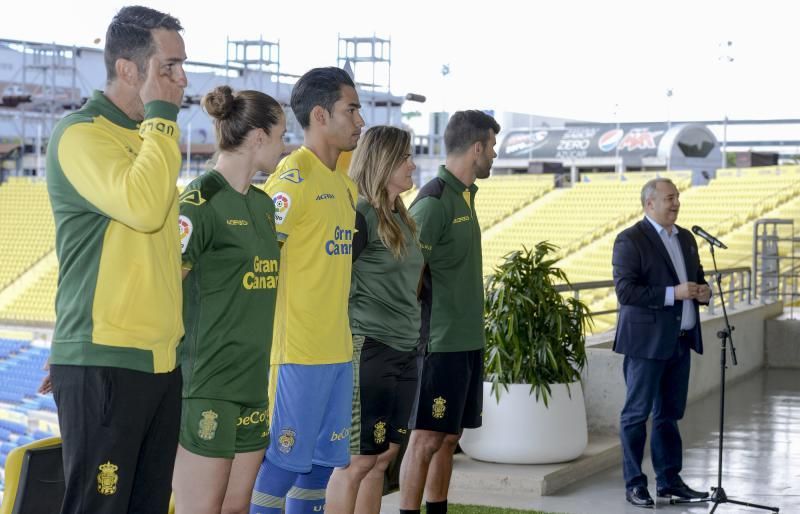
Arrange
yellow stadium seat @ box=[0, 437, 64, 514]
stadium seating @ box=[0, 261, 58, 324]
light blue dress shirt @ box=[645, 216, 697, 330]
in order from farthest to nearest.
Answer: stadium seating @ box=[0, 261, 58, 324]
light blue dress shirt @ box=[645, 216, 697, 330]
yellow stadium seat @ box=[0, 437, 64, 514]

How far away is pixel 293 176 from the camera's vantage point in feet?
9.71

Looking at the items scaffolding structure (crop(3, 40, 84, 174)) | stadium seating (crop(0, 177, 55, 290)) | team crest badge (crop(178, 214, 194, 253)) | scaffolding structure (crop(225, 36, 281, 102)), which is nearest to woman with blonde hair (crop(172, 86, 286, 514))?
team crest badge (crop(178, 214, 194, 253))

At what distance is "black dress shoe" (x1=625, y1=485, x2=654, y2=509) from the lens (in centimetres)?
517

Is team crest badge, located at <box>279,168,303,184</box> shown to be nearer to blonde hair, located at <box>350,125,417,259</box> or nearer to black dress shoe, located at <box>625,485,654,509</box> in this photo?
blonde hair, located at <box>350,125,417,259</box>

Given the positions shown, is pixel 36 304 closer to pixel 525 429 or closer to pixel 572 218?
pixel 572 218

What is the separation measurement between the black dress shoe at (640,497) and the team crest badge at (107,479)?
3.60 metres

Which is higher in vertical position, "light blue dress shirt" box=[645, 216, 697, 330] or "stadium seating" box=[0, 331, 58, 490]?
"light blue dress shirt" box=[645, 216, 697, 330]

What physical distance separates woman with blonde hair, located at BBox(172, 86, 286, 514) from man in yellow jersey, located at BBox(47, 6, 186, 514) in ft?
1.05

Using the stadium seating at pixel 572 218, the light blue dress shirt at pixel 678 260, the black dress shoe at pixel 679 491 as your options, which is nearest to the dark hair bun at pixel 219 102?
the light blue dress shirt at pixel 678 260

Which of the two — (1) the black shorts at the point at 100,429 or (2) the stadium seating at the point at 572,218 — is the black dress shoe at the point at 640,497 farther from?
(2) the stadium seating at the point at 572,218

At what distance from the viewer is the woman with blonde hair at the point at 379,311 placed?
3.39 m

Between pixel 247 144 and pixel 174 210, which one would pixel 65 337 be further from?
pixel 247 144

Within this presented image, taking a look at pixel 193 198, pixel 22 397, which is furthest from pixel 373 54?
pixel 193 198

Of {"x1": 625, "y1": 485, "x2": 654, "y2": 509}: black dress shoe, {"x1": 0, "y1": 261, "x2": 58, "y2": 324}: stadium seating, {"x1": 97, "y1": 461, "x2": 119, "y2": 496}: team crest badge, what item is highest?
{"x1": 97, "y1": 461, "x2": 119, "y2": 496}: team crest badge
